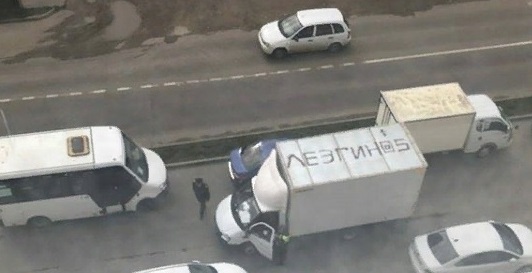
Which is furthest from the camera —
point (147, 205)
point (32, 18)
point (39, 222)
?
point (32, 18)

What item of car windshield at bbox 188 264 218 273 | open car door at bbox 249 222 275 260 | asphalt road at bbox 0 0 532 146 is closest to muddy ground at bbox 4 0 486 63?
asphalt road at bbox 0 0 532 146

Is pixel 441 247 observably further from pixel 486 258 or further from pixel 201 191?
pixel 201 191

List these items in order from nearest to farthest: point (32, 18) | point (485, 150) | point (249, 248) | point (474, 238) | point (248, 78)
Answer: point (474, 238) < point (249, 248) < point (485, 150) < point (248, 78) < point (32, 18)

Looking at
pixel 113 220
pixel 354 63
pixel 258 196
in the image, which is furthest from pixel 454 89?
pixel 113 220

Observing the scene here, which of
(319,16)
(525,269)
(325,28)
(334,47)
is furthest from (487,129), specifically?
(319,16)

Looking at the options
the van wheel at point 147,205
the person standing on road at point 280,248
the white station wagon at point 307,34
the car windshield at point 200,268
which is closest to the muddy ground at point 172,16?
the white station wagon at point 307,34

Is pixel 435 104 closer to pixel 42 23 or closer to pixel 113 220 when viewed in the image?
pixel 113 220
